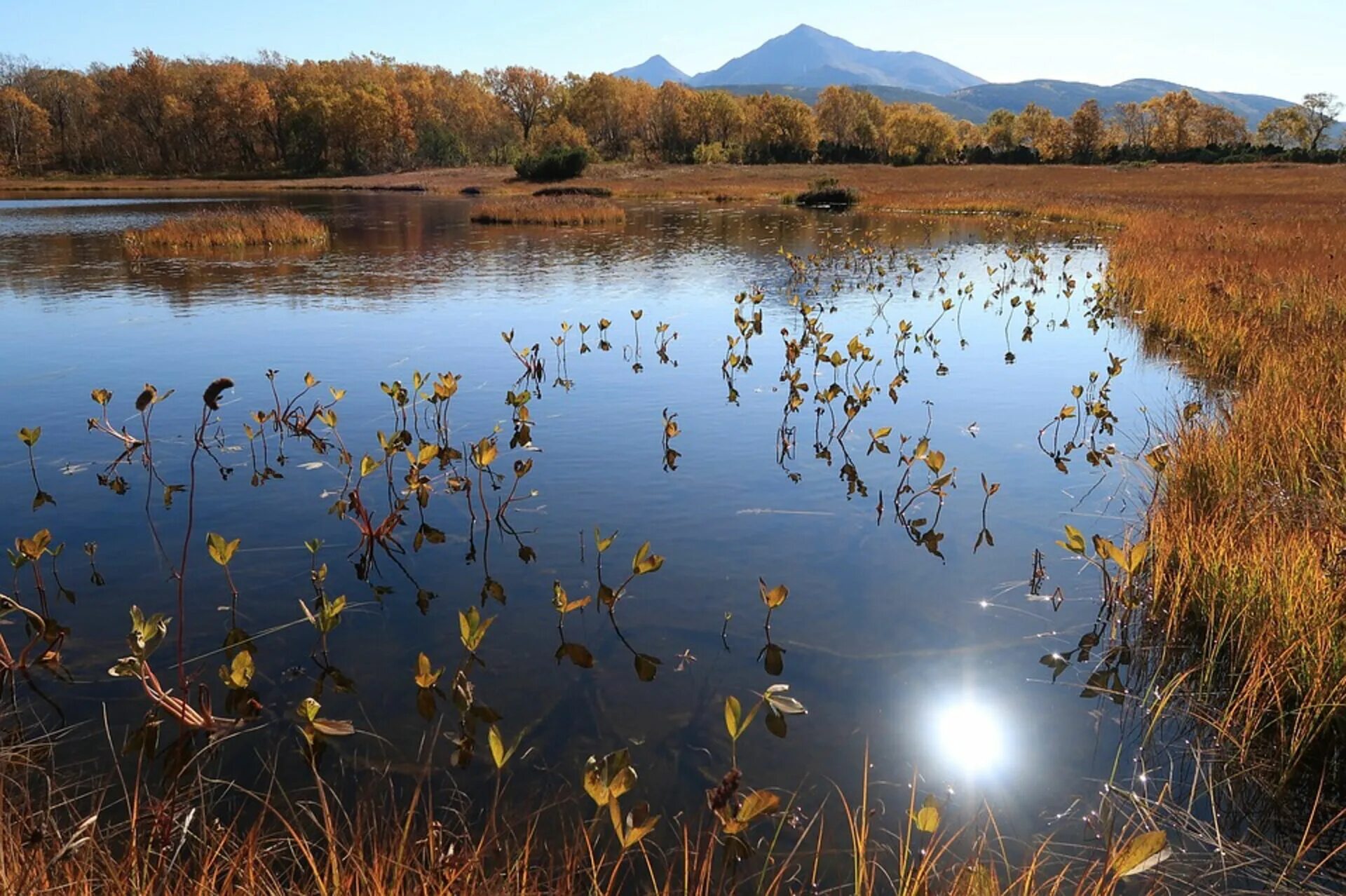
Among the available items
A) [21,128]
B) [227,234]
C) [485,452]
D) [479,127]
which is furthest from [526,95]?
[485,452]

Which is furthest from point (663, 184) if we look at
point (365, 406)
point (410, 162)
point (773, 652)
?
point (773, 652)

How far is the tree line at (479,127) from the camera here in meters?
100

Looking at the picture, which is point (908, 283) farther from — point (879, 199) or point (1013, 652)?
point (879, 199)

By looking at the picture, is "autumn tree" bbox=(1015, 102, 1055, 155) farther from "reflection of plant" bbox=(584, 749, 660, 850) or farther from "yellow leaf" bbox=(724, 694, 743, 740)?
"reflection of plant" bbox=(584, 749, 660, 850)

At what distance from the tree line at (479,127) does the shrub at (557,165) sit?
680 inches

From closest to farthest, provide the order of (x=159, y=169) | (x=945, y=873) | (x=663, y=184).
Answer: (x=945, y=873) → (x=663, y=184) → (x=159, y=169)

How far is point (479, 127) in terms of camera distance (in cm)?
11594

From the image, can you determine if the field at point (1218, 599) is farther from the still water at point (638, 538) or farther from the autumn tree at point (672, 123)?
the autumn tree at point (672, 123)

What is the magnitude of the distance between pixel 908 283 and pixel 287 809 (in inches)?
758

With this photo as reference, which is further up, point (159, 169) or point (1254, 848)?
point (159, 169)

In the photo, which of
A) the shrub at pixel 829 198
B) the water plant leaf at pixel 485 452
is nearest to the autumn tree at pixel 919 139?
the shrub at pixel 829 198

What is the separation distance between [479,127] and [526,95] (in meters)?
10.7

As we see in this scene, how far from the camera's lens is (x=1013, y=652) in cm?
505

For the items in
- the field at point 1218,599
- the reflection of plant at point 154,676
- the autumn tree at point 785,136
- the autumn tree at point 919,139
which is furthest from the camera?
the autumn tree at point 919,139
